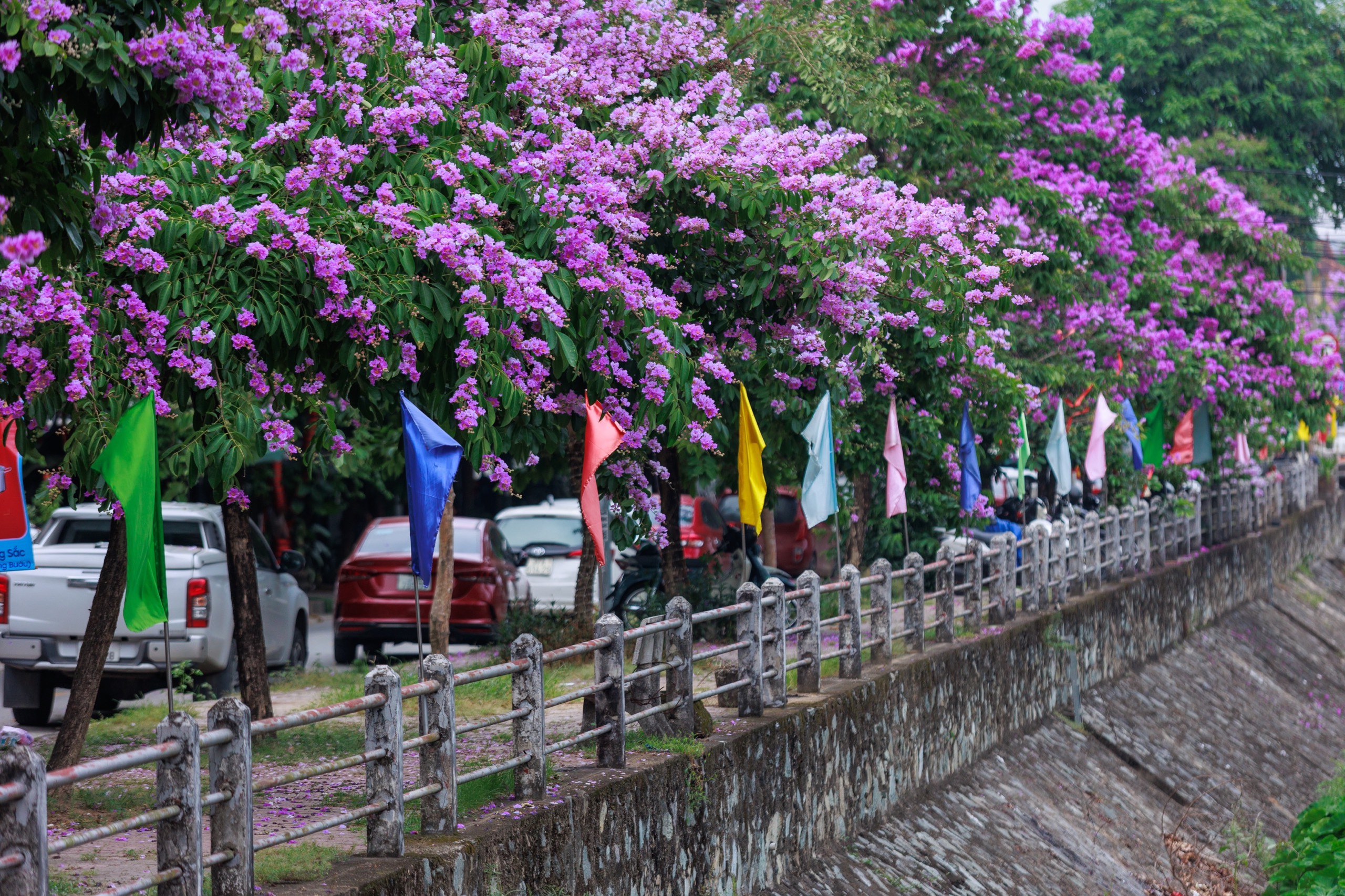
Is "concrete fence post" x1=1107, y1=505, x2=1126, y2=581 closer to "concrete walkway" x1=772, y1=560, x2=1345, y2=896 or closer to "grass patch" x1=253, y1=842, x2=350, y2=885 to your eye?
"concrete walkway" x1=772, y1=560, x2=1345, y2=896

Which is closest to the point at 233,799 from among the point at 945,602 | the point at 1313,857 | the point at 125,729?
the point at 125,729

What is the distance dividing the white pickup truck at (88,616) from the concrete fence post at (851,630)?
166 inches

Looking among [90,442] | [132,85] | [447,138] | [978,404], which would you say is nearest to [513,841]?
[90,442]

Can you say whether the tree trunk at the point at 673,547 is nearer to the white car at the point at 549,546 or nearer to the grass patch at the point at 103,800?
the white car at the point at 549,546

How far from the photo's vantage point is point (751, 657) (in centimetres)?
934

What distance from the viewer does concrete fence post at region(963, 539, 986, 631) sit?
551 inches

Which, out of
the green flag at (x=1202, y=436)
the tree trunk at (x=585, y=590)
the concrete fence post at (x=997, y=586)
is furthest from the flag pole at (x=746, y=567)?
the green flag at (x=1202, y=436)

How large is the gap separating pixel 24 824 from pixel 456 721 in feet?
9.74

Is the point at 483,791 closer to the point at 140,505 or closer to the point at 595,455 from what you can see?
the point at 595,455

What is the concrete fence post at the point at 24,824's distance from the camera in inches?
159

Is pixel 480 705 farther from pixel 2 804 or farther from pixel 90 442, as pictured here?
pixel 2 804

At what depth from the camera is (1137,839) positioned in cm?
1403

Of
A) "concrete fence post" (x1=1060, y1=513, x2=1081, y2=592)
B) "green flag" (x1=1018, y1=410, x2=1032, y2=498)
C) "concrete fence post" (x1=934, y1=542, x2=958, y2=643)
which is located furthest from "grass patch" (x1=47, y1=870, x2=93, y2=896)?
"concrete fence post" (x1=1060, y1=513, x2=1081, y2=592)

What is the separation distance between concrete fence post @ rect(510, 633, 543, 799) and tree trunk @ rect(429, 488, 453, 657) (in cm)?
560
